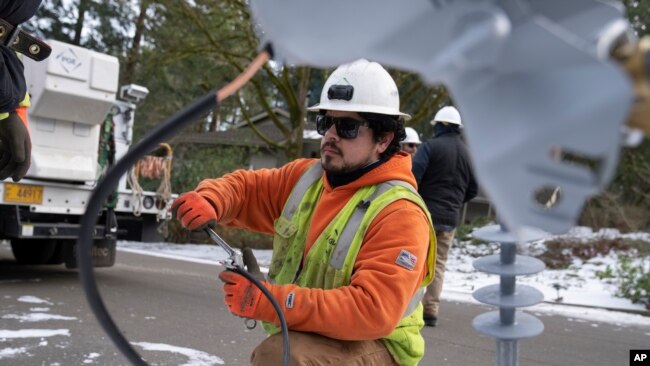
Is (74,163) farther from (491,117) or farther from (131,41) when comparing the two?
(131,41)

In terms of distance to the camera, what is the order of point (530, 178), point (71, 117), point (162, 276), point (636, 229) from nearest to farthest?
point (530, 178), point (71, 117), point (162, 276), point (636, 229)

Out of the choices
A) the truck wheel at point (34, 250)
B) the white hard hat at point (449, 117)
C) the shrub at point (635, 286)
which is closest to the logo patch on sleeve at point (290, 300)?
the white hard hat at point (449, 117)

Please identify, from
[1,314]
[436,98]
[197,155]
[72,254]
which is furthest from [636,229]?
[1,314]

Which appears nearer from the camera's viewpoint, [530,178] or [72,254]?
[530,178]

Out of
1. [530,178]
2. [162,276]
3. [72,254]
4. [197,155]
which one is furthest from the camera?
[197,155]

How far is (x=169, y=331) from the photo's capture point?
18.2ft

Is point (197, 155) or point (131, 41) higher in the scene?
point (131, 41)

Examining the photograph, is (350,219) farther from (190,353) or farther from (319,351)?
(190,353)

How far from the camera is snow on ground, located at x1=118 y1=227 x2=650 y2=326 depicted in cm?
818

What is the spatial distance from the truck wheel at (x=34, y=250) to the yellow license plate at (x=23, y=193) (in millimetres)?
1326

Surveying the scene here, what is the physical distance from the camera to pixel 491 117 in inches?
32.9

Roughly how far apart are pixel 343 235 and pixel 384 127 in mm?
508

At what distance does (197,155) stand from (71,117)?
881 cm

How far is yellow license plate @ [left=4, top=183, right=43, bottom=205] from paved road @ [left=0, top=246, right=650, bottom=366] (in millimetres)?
870
